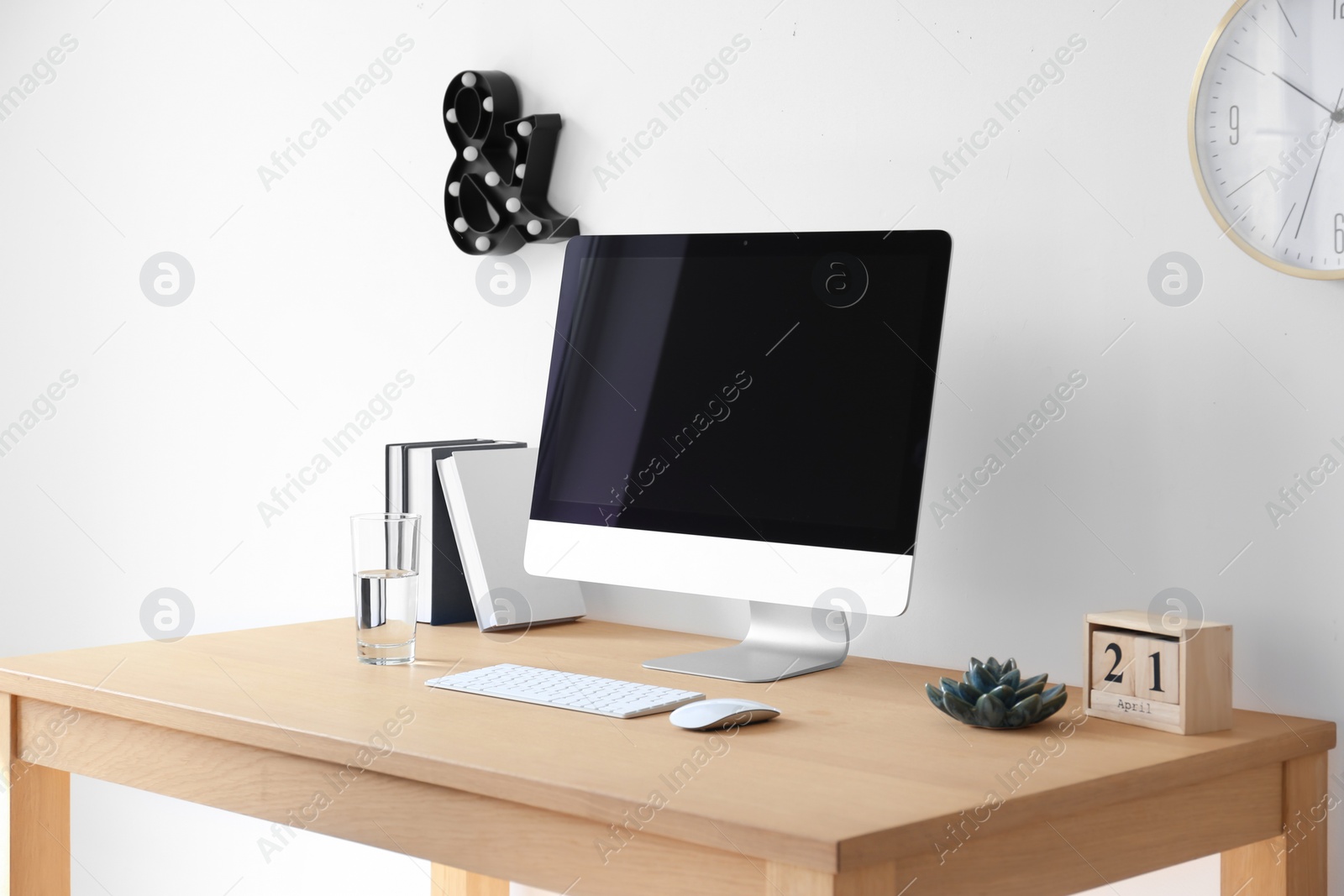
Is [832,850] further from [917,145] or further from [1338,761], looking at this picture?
[917,145]

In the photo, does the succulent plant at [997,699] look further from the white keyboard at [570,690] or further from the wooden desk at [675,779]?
the white keyboard at [570,690]

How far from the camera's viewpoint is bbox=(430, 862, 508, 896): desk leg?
6.70 feet

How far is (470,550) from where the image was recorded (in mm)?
1822

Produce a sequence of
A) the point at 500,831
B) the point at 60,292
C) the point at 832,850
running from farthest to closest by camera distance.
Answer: the point at 60,292 → the point at 500,831 → the point at 832,850

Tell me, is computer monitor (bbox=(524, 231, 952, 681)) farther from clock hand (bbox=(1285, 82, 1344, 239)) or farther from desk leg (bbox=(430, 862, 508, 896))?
desk leg (bbox=(430, 862, 508, 896))

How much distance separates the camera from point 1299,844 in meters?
1.31

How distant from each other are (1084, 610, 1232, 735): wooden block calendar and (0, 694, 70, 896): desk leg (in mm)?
1200

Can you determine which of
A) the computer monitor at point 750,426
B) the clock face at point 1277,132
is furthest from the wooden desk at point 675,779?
the clock face at point 1277,132

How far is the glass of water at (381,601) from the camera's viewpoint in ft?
5.20

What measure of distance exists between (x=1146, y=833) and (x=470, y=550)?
989 millimetres

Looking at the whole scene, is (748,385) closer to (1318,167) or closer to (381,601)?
(381,601)

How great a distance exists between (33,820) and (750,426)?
99 cm

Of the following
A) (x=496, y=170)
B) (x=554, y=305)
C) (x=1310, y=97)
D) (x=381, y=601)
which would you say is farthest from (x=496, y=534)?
(x=1310, y=97)

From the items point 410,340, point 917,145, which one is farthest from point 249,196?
point 917,145
